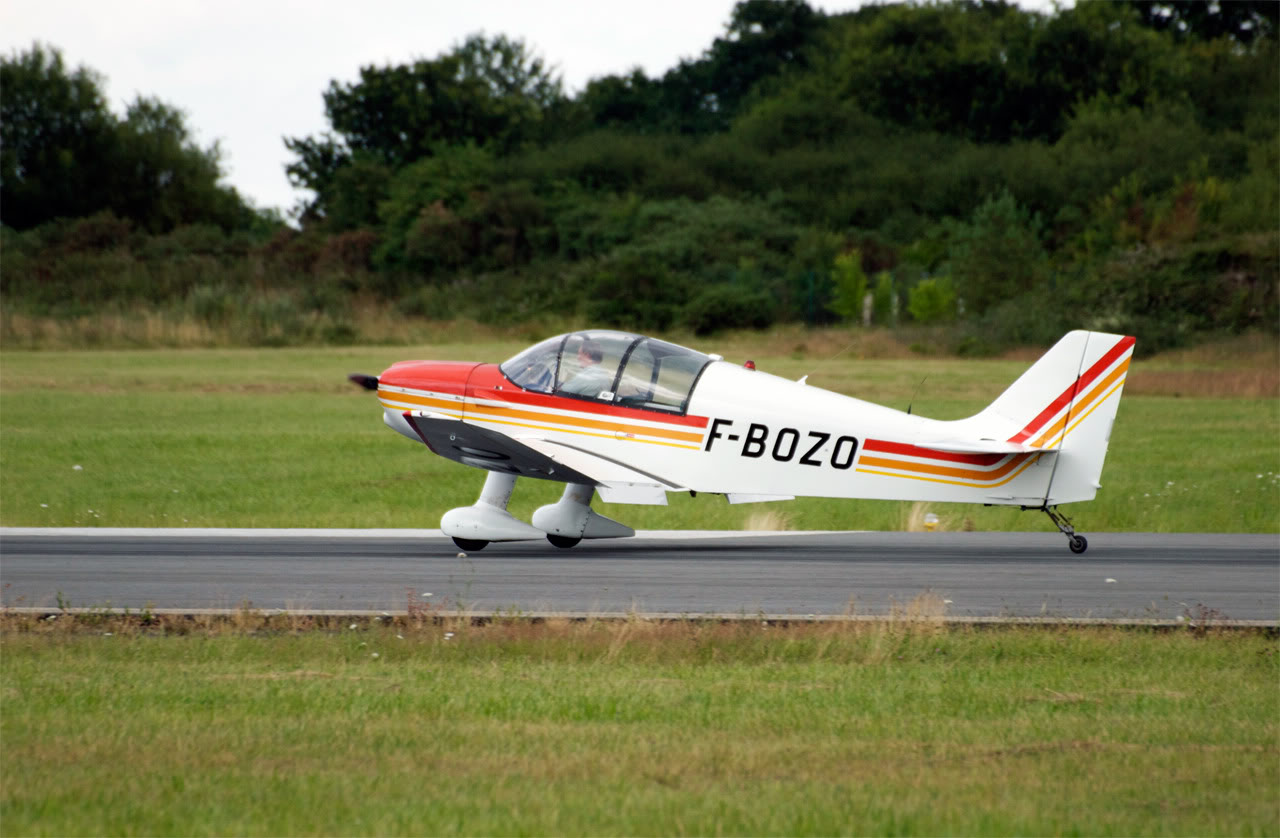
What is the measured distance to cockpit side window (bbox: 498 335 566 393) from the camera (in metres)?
13.6

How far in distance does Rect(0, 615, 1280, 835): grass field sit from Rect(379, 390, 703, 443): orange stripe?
3834mm

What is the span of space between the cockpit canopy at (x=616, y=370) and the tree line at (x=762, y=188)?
32.7 metres

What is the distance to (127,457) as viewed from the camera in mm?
23484

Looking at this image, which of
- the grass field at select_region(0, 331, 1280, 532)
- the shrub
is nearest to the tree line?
the shrub

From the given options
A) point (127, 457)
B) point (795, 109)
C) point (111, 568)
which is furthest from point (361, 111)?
point (111, 568)

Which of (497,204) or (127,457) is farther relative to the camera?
(497,204)

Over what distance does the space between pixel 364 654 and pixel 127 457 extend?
53.3 feet

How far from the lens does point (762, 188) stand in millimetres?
64688

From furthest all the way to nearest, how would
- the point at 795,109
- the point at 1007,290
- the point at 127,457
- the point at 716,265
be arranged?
the point at 795,109, the point at 716,265, the point at 1007,290, the point at 127,457

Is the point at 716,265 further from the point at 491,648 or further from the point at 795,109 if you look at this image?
the point at 491,648

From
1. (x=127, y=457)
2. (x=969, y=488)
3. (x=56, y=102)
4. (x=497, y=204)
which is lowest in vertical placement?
(x=127, y=457)

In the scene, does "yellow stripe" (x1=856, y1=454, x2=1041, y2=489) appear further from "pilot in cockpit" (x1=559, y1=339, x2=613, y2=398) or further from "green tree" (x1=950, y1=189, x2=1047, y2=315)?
"green tree" (x1=950, y1=189, x2=1047, y2=315)

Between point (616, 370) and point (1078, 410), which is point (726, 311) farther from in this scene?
point (1078, 410)

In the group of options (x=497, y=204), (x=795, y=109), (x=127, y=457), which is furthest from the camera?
(x=795, y=109)
